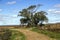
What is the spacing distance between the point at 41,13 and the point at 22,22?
7.05m

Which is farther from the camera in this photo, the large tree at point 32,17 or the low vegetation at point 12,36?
the large tree at point 32,17

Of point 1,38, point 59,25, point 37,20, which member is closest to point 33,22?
point 37,20

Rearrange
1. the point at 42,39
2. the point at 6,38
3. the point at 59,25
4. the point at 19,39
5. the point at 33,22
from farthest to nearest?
1. the point at 33,22
2. the point at 59,25
3. the point at 6,38
4. the point at 19,39
5. the point at 42,39

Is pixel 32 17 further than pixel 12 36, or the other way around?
pixel 32 17

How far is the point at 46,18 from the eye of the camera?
59812 mm

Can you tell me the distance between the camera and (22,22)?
6141 cm

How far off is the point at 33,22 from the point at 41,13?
3863mm

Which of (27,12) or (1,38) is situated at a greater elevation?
(27,12)

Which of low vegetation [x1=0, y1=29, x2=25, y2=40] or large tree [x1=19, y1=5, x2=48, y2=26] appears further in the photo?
large tree [x1=19, y1=5, x2=48, y2=26]

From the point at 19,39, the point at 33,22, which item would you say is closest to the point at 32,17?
the point at 33,22

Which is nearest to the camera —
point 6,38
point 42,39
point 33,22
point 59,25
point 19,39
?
point 42,39

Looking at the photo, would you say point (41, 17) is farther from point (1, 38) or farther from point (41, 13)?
point (1, 38)

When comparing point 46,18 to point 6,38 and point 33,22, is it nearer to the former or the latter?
point 33,22

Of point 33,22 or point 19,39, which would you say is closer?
point 19,39
